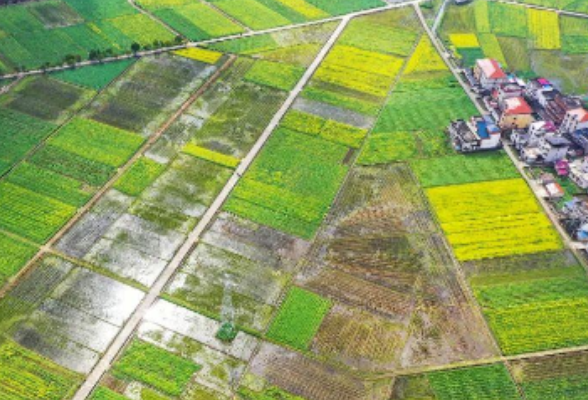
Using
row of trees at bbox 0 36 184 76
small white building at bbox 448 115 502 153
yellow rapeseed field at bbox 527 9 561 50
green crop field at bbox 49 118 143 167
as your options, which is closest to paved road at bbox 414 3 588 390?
small white building at bbox 448 115 502 153

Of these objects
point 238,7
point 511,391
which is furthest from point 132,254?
point 238,7

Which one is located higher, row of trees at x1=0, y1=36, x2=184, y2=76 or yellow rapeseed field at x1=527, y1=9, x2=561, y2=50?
yellow rapeseed field at x1=527, y1=9, x2=561, y2=50

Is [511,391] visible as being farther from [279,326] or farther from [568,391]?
[279,326]

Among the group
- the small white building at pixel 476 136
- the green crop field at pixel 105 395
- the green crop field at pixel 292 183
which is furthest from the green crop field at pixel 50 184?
the small white building at pixel 476 136

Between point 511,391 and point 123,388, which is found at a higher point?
point 511,391

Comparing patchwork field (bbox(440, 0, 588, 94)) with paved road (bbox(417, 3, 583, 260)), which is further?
patchwork field (bbox(440, 0, 588, 94))

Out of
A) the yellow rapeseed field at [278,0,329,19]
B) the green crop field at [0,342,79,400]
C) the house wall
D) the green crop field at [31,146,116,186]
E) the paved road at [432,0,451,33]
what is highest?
the paved road at [432,0,451,33]

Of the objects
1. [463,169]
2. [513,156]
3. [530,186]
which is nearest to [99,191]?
[463,169]

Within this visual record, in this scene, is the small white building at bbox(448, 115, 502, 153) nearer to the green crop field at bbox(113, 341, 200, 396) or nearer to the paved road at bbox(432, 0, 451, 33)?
the paved road at bbox(432, 0, 451, 33)
